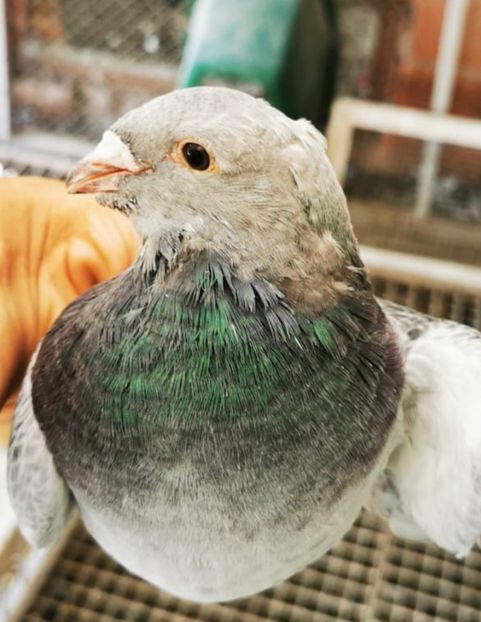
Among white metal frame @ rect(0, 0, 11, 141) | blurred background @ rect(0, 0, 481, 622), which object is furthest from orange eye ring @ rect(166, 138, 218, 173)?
white metal frame @ rect(0, 0, 11, 141)

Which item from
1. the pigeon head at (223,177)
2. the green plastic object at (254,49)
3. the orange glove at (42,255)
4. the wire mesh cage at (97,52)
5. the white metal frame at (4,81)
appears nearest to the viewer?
the pigeon head at (223,177)

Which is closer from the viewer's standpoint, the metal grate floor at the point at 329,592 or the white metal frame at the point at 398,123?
the metal grate floor at the point at 329,592

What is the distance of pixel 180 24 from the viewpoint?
201 cm

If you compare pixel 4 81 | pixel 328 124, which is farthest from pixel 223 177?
pixel 4 81

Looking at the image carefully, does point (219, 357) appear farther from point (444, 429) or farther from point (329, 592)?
point (329, 592)

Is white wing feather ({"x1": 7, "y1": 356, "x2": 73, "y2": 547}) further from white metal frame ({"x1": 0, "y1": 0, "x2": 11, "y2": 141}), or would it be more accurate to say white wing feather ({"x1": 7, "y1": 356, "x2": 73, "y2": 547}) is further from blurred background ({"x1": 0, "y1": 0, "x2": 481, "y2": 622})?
Result: white metal frame ({"x1": 0, "y1": 0, "x2": 11, "y2": 141})

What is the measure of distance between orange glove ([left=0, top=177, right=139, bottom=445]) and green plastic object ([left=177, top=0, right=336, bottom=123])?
561mm

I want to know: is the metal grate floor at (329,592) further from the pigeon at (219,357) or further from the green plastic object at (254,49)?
the green plastic object at (254,49)

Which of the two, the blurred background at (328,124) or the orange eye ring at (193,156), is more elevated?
the orange eye ring at (193,156)

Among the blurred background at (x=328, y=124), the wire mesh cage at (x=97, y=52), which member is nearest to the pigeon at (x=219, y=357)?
the blurred background at (x=328, y=124)

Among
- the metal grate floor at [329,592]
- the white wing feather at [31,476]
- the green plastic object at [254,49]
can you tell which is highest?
the green plastic object at [254,49]

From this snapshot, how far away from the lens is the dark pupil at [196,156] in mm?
586

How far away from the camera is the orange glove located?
79 cm

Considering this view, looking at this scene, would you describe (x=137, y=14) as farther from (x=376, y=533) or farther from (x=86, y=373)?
(x=86, y=373)
